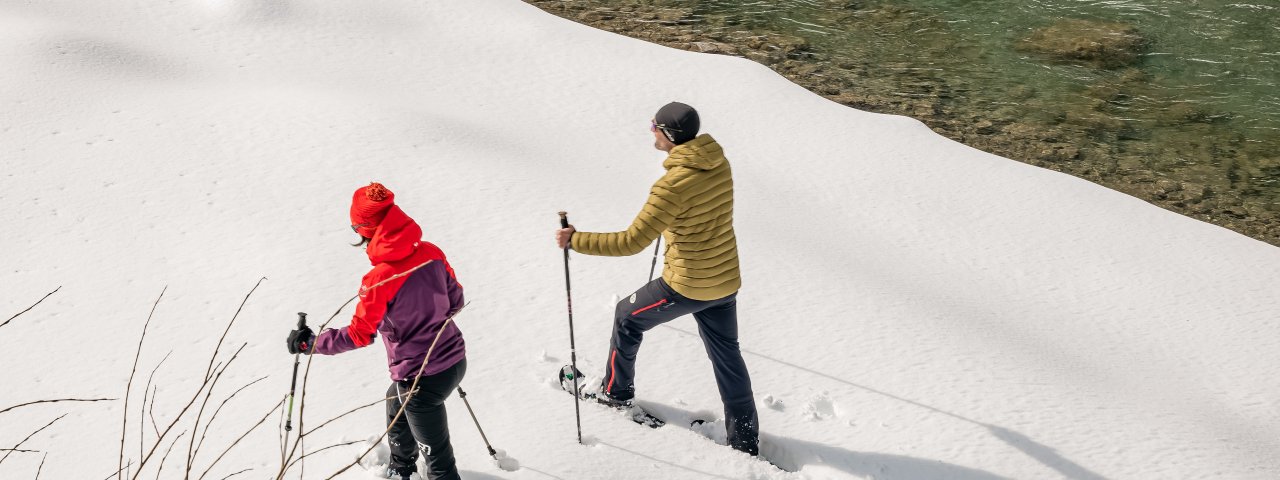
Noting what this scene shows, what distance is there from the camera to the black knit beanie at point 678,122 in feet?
13.0

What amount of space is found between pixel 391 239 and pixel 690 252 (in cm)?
126

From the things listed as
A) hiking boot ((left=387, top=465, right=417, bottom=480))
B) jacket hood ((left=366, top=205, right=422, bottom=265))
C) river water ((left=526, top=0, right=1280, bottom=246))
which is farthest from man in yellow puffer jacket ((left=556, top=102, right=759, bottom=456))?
river water ((left=526, top=0, right=1280, bottom=246))

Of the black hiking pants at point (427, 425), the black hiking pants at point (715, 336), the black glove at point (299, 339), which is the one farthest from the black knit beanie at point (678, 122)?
the black glove at point (299, 339)

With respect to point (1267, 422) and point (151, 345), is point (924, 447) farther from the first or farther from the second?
point (151, 345)

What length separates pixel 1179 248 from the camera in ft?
21.9

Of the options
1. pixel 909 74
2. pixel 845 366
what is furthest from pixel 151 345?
pixel 909 74

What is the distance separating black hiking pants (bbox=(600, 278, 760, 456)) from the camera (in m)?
4.27

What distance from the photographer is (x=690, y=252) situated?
413 cm

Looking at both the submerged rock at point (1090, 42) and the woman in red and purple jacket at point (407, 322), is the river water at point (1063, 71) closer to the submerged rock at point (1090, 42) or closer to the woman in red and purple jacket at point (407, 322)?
the submerged rock at point (1090, 42)

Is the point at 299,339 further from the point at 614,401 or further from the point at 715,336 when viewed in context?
the point at 715,336

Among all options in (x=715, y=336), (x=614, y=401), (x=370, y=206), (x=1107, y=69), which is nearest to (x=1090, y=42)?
(x=1107, y=69)

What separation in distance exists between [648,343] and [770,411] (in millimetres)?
818

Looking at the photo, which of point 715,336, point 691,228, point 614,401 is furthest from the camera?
point 614,401

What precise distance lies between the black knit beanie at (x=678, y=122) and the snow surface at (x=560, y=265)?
4.79 ft
